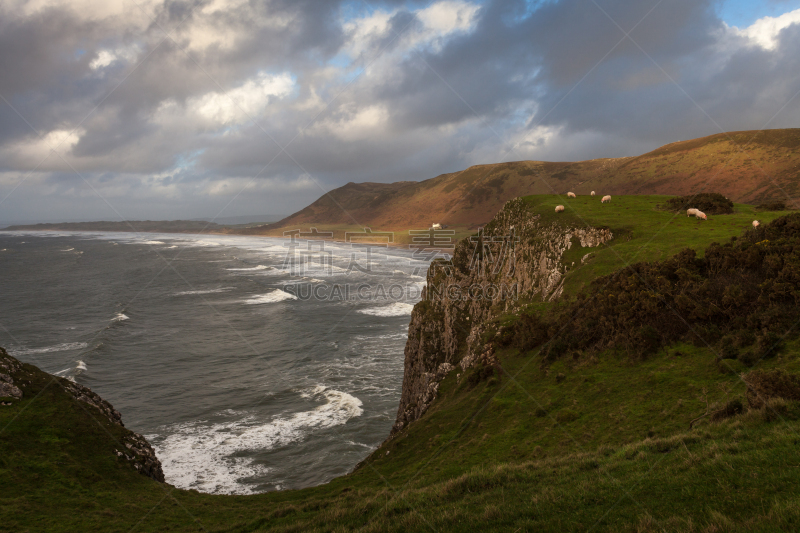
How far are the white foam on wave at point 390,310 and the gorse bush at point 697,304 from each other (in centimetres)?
3764

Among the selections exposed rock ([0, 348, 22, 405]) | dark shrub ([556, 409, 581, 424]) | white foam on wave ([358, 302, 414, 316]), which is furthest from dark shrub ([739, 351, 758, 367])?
white foam on wave ([358, 302, 414, 316])

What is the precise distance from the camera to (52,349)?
42.2 metres

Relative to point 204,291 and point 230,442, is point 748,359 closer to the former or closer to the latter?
point 230,442

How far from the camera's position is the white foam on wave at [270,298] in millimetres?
64000

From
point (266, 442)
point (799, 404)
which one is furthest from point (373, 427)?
point (799, 404)

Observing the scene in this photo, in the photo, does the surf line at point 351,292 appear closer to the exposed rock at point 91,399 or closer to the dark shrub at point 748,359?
the exposed rock at point 91,399

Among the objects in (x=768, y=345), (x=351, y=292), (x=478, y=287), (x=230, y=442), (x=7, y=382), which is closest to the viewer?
(x=768, y=345)

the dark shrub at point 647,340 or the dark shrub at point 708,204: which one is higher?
the dark shrub at point 708,204

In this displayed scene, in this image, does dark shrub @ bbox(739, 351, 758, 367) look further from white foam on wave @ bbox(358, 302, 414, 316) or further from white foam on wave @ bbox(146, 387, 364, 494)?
white foam on wave @ bbox(358, 302, 414, 316)

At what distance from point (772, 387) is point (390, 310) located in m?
50.0

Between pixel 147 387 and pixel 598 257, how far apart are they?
35.1 meters

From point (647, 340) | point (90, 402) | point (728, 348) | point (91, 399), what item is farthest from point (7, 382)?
point (728, 348)

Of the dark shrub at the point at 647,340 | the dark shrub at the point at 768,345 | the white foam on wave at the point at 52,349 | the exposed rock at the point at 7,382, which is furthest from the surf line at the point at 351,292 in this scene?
the dark shrub at the point at 768,345

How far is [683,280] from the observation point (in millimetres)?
16125
